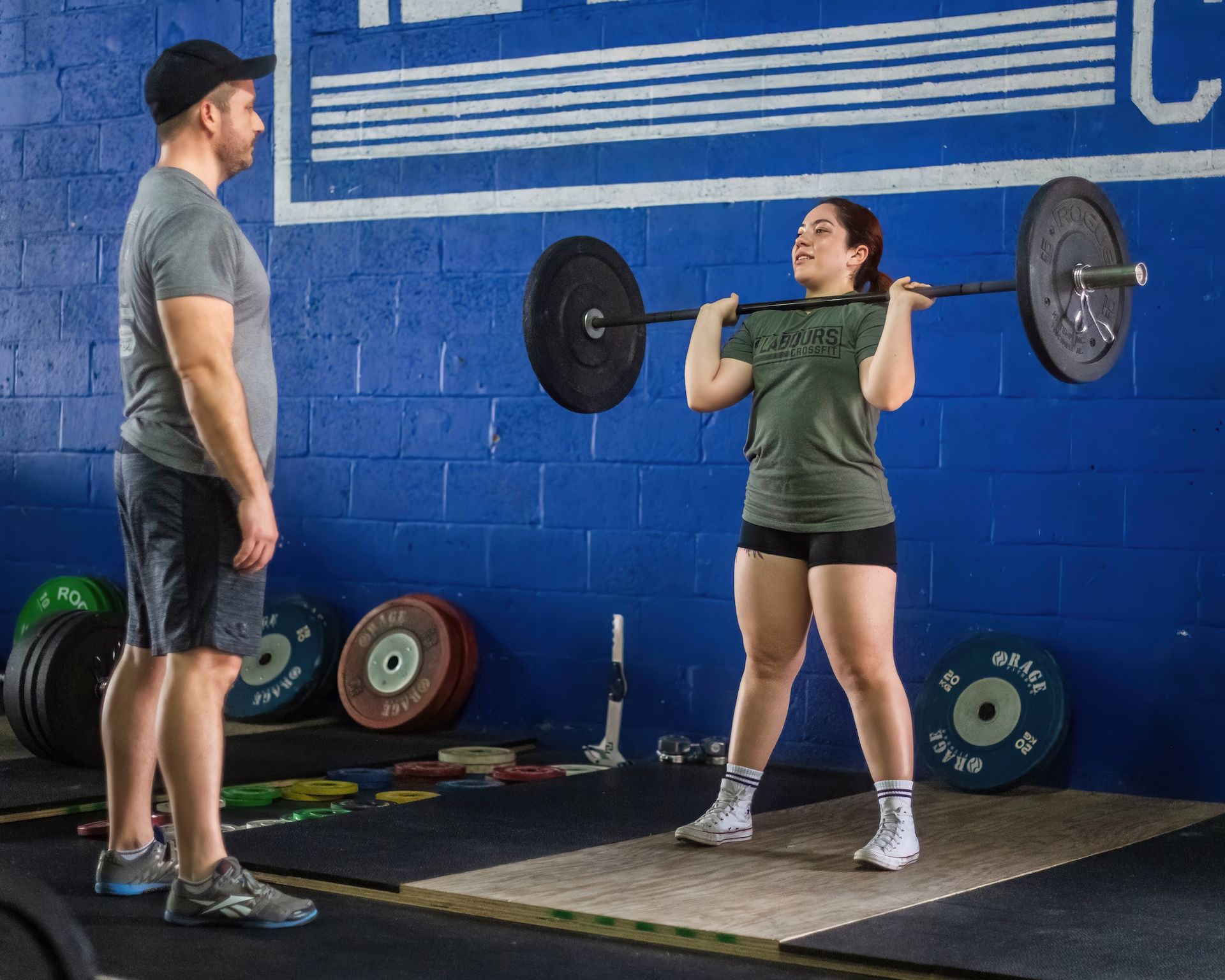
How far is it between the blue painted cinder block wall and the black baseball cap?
2.05 metres

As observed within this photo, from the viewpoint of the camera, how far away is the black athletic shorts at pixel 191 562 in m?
2.53

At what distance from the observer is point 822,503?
305 cm


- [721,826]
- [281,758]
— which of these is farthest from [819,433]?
[281,758]

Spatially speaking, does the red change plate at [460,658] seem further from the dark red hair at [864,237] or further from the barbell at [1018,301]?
the dark red hair at [864,237]

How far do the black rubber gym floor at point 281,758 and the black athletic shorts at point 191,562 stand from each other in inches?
51.7

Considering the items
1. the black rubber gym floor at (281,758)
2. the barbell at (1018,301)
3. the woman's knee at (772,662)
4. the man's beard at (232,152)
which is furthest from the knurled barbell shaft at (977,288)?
the black rubber gym floor at (281,758)

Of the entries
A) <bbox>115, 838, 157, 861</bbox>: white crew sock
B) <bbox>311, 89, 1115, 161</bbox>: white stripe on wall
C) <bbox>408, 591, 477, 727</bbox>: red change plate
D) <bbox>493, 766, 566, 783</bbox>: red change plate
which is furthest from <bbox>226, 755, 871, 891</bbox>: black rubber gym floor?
<bbox>311, 89, 1115, 161</bbox>: white stripe on wall

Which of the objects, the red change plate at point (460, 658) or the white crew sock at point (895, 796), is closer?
the white crew sock at point (895, 796)

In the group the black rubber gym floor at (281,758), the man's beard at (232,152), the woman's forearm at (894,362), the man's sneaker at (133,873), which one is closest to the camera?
the man's beard at (232,152)

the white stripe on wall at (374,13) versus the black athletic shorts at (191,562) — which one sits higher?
the white stripe on wall at (374,13)

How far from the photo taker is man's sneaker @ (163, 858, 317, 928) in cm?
256

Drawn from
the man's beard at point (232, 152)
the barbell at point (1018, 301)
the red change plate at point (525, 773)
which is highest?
the man's beard at point (232, 152)

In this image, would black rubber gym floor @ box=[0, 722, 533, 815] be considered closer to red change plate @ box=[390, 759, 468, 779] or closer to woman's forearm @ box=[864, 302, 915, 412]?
red change plate @ box=[390, 759, 468, 779]

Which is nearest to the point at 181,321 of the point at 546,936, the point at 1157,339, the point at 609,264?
the point at 546,936
